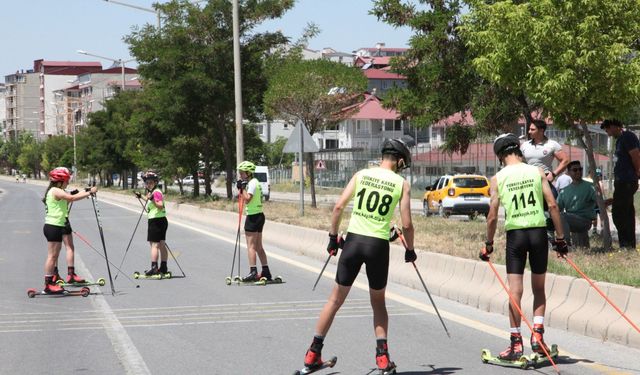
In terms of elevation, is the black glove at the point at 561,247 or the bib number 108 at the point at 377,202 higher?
the bib number 108 at the point at 377,202

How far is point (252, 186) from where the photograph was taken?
14500 millimetres

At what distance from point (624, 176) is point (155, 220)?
6994mm

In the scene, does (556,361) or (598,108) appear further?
(598,108)

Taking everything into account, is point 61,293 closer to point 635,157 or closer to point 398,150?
point 398,150

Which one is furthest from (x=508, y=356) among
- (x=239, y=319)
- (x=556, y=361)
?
(x=239, y=319)

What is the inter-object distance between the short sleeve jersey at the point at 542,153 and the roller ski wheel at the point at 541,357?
528cm

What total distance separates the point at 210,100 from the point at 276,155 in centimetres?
6913

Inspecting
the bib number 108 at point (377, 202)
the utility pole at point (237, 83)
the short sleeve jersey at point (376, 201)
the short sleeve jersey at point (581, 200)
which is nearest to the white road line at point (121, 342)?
the short sleeve jersey at point (376, 201)

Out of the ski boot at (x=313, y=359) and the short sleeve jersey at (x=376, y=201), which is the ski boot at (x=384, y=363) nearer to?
the ski boot at (x=313, y=359)

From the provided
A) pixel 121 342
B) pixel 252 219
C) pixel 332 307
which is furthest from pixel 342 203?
pixel 252 219

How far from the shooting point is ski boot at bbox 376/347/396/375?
7.57 meters

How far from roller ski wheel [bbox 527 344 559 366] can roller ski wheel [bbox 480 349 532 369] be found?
0.03 meters

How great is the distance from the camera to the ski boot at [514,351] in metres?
8.08

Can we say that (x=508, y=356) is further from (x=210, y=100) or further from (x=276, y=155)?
A: (x=276, y=155)
